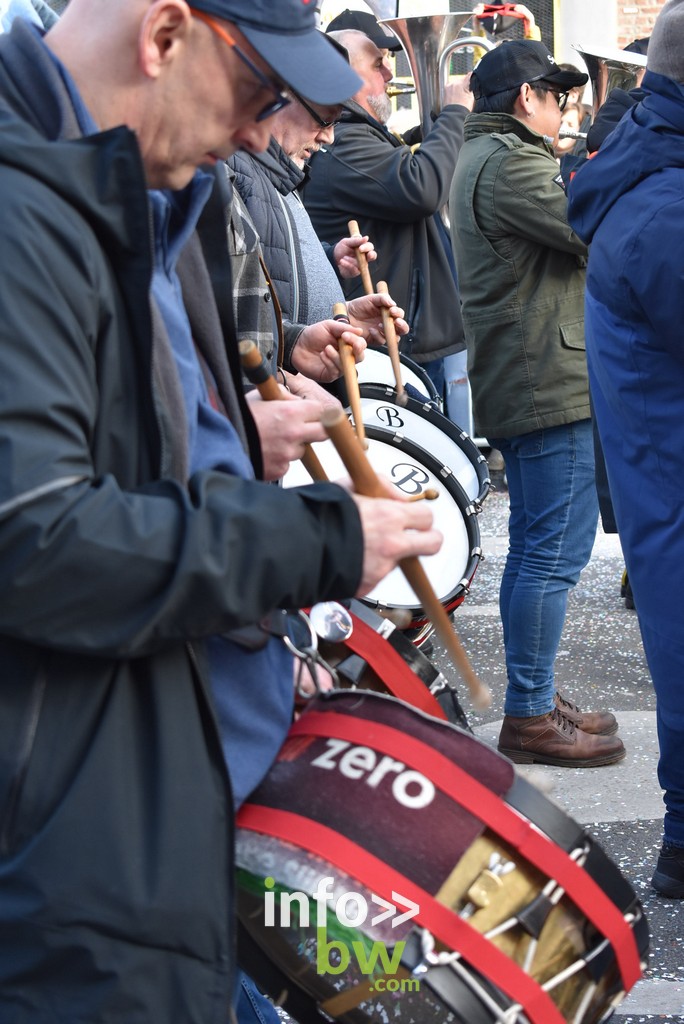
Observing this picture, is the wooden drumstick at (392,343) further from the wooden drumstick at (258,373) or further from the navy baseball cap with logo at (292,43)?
the navy baseball cap with logo at (292,43)

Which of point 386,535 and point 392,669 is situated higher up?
point 386,535

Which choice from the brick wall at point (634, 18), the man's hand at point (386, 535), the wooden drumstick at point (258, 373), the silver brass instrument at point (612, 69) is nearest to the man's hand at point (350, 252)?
the silver brass instrument at point (612, 69)

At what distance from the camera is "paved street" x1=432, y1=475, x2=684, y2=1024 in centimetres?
271

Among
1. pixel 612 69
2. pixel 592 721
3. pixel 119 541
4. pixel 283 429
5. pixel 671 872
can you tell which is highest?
pixel 119 541

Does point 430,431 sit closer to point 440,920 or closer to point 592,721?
point 592,721

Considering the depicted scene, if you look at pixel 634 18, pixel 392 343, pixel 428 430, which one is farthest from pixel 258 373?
pixel 634 18

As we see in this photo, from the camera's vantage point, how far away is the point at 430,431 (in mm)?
3584

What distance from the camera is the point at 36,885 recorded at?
3.79 feet

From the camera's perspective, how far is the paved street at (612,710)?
271cm

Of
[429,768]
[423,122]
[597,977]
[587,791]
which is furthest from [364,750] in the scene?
[423,122]

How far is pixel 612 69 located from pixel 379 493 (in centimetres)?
388

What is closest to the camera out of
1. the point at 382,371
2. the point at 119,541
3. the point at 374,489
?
the point at 119,541

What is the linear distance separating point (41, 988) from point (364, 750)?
1.26ft

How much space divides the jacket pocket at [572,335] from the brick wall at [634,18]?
9.22 m
